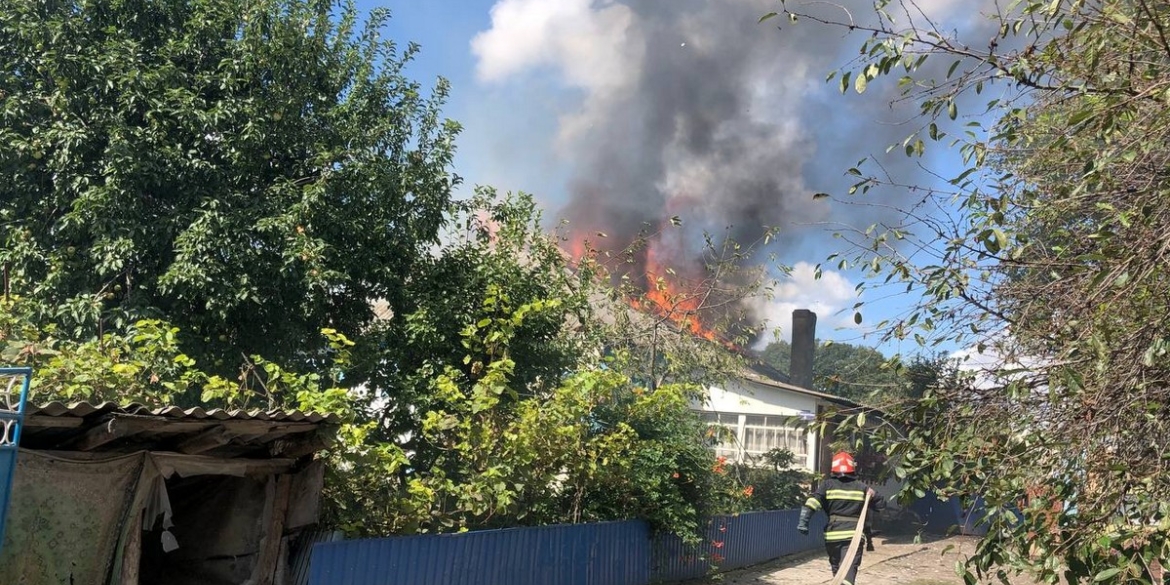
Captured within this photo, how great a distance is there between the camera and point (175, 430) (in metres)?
5.92

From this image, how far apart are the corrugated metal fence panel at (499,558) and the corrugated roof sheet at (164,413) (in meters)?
1.07

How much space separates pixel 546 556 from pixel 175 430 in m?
4.11

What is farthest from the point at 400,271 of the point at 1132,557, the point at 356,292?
the point at 1132,557

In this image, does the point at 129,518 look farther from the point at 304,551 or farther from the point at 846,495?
the point at 846,495

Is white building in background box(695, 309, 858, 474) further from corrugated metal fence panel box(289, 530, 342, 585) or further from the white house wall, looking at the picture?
corrugated metal fence panel box(289, 530, 342, 585)

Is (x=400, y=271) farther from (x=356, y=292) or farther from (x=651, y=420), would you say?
(x=651, y=420)

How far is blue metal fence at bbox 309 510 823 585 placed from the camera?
6859 mm

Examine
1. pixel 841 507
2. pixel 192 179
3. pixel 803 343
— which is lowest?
pixel 841 507

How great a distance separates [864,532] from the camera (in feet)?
29.3

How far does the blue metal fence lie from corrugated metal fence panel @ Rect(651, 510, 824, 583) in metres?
0.01

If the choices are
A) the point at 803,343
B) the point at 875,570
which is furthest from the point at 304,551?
the point at 803,343

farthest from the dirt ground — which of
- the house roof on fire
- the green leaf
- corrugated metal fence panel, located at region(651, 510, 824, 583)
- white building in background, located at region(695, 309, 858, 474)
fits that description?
the green leaf

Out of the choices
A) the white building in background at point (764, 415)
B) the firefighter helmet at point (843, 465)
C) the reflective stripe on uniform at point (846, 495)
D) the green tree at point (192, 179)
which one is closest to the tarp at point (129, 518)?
the green tree at point (192, 179)

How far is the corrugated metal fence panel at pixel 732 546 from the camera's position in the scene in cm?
1077
